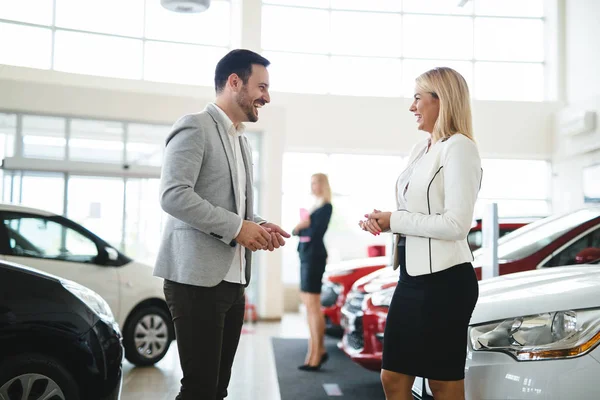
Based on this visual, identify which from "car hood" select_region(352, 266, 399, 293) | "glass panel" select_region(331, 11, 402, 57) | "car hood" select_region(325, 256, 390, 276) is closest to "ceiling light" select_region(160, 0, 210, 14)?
"glass panel" select_region(331, 11, 402, 57)

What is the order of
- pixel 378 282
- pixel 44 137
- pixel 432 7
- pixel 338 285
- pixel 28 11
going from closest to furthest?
1. pixel 378 282
2. pixel 338 285
3. pixel 44 137
4. pixel 28 11
5. pixel 432 7

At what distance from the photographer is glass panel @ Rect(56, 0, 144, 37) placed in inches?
491

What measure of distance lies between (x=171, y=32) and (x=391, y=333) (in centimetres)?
1174

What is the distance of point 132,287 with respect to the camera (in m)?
5.82

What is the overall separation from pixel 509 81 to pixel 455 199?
13.2 meters

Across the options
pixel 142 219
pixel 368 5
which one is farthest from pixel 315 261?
pixel 368 5

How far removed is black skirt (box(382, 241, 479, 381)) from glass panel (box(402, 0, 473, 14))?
12.9 m

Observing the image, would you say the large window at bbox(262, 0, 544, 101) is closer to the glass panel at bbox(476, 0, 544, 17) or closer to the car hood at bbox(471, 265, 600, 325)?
the glass panel at bbox(476, 0, 544, 17)

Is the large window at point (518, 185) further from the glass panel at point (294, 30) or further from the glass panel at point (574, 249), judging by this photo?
the glass panel at point (574, 249)

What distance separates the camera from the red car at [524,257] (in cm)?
447

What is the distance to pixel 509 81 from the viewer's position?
47.6ft

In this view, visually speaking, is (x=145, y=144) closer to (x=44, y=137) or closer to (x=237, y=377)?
(x=44, y=137)

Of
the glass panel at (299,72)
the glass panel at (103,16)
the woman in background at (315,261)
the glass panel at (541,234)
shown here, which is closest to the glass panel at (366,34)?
the glass panel at (299,72)

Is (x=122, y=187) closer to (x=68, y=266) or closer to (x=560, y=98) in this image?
(x=68, y=266)
